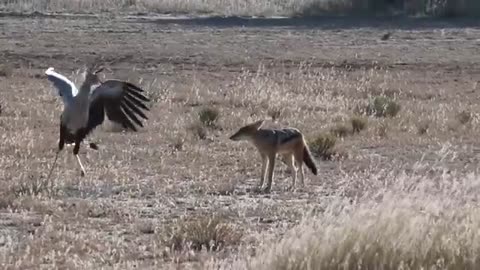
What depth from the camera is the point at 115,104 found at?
45.2 ft

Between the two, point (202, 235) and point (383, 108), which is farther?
point (383, 108)

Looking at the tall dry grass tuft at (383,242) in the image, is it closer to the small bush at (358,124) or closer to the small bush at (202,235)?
the small bush at (202,235)

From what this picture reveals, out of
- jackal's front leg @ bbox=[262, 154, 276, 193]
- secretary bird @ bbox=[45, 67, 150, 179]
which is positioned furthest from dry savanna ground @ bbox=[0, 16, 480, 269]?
secretary bird @ bbox=[45, 67, 150, 179]

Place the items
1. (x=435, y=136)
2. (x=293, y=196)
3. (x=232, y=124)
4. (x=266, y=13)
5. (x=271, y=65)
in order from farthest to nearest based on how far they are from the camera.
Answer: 1. (x=266, y=13)
2. (x=271, y=65)
3. (x=232, y=124)
4. (x=435, y=136)
5. (x=293, y=196)

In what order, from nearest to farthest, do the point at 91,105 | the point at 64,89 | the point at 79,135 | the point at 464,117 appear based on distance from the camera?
1. the point at 91,105
2. the point at 79,135
3. the point at 64,89
4. the point at 464,117

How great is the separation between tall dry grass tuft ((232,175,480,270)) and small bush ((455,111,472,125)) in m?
10.4

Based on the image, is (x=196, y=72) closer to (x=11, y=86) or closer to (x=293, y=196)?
(x=11, y=86)

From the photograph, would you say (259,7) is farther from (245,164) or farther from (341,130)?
(245,164)

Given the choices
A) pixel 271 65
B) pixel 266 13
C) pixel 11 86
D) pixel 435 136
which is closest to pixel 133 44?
pixel 271 65

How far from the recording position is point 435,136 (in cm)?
1769

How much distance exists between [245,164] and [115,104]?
1900 millimetres

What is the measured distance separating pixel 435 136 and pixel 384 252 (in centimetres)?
944

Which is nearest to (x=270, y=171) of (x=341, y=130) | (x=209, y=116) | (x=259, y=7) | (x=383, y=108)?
(x=341, y=130)

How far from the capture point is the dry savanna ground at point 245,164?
343 inches
